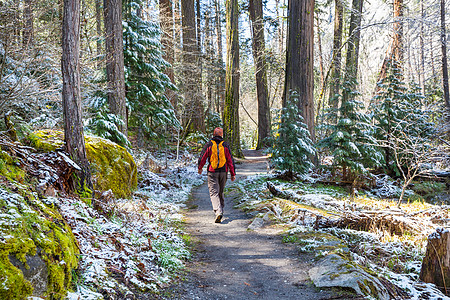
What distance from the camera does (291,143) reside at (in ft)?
30.9

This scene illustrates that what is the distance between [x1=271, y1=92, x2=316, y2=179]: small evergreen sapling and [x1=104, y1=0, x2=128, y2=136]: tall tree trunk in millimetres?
4929

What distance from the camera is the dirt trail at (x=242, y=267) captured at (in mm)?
3572

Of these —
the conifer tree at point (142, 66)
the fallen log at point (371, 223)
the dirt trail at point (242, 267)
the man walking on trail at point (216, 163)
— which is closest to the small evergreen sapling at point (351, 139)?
the fallen log at point (371, 223)

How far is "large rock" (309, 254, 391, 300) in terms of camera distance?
332cm

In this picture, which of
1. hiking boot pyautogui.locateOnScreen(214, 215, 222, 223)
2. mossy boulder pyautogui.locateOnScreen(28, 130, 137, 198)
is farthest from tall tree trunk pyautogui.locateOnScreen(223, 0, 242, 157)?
hiking boot pyautogui.locateOnScreen(214, 215, 222, 223)

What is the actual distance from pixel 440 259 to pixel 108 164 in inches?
243

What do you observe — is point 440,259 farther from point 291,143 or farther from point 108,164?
point 108,164

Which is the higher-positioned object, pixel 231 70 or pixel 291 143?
pixel 231 70

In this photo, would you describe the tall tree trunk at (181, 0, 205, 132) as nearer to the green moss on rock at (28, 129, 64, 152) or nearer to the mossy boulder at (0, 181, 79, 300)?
the green moss on rock at (28, 129, 64, 152)

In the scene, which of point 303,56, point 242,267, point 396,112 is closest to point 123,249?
point 242,267

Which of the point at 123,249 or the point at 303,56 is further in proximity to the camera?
the point at 303,56

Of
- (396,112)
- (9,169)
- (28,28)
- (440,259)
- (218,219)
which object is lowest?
(218,219)

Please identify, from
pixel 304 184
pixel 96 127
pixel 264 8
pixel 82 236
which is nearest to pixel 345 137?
pixel 304 184

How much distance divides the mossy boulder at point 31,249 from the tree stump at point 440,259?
13.5ft
